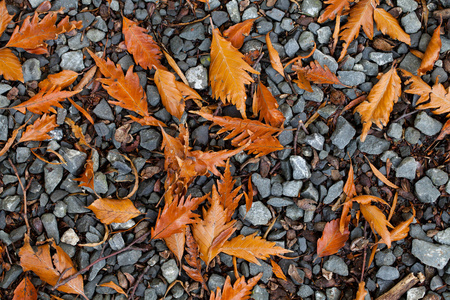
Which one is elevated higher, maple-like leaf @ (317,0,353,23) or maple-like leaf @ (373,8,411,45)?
maple-like leaf @ (317,0,353,23)

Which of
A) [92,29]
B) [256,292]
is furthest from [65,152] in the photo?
[256,292]

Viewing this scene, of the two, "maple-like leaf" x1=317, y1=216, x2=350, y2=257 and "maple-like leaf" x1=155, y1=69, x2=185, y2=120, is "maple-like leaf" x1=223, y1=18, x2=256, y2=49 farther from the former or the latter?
"maple-like leaf" x1=317, y1=216, x2=350, y2=257

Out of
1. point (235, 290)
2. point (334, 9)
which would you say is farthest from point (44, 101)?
point (334, 9)

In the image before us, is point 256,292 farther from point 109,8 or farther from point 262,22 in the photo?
point 109,8

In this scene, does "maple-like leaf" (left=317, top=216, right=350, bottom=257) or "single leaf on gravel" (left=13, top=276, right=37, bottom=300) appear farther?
"maple-like leaf" (left=317, top=216, right=350, bottom=257)

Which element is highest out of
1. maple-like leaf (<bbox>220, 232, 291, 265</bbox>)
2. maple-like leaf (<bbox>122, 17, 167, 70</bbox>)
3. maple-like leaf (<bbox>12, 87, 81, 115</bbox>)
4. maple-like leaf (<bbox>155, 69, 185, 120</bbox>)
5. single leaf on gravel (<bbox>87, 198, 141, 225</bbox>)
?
maple-like leaf (<bbox>122, 17, 167, 70</bbox>)

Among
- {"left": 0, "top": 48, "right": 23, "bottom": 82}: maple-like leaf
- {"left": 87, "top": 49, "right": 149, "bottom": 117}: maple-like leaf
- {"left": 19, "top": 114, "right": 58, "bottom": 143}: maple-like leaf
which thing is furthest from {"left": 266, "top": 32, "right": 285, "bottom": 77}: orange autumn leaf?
{"left": 0, "top": 48, "right": 23, "bottom": 82}: maple-like leaf
